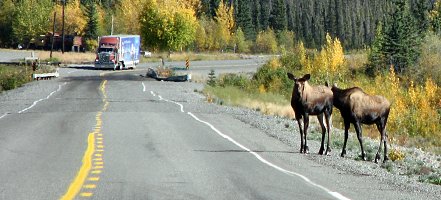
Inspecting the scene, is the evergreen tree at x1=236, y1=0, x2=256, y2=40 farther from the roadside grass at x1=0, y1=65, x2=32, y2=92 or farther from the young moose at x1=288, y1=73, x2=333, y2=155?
the young moose at x1=288, y1=73, x2=333, y2=155

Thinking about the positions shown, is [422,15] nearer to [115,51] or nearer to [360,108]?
[115,51]

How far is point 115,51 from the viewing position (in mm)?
68688

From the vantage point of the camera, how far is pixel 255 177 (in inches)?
488

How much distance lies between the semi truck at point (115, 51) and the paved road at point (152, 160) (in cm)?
3683

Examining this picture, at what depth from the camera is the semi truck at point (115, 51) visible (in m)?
67.8

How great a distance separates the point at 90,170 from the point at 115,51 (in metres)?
56.9

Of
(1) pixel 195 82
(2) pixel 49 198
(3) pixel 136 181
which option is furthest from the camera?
(1) pixel 195 82

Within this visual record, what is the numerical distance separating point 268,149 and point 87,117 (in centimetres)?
1093

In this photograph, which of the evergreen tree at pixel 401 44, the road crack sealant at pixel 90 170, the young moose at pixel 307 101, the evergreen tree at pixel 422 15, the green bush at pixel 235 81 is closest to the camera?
the road crack sealant at pixel 90 170

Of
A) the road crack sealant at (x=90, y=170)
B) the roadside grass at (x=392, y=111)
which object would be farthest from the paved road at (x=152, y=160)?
the roadside grass at (x=392, y=111)

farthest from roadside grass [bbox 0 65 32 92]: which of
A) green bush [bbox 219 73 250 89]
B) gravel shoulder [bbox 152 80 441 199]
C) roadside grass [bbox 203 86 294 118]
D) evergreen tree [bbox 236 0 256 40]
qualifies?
evergreen tree [bbox 236 0 256 40]

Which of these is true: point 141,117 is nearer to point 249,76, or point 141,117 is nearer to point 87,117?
point 87,117

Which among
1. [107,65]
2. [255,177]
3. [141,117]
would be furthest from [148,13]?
[255,177]

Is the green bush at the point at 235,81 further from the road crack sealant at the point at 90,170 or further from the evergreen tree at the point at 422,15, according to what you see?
the evergreen tree at the point at 422,15
